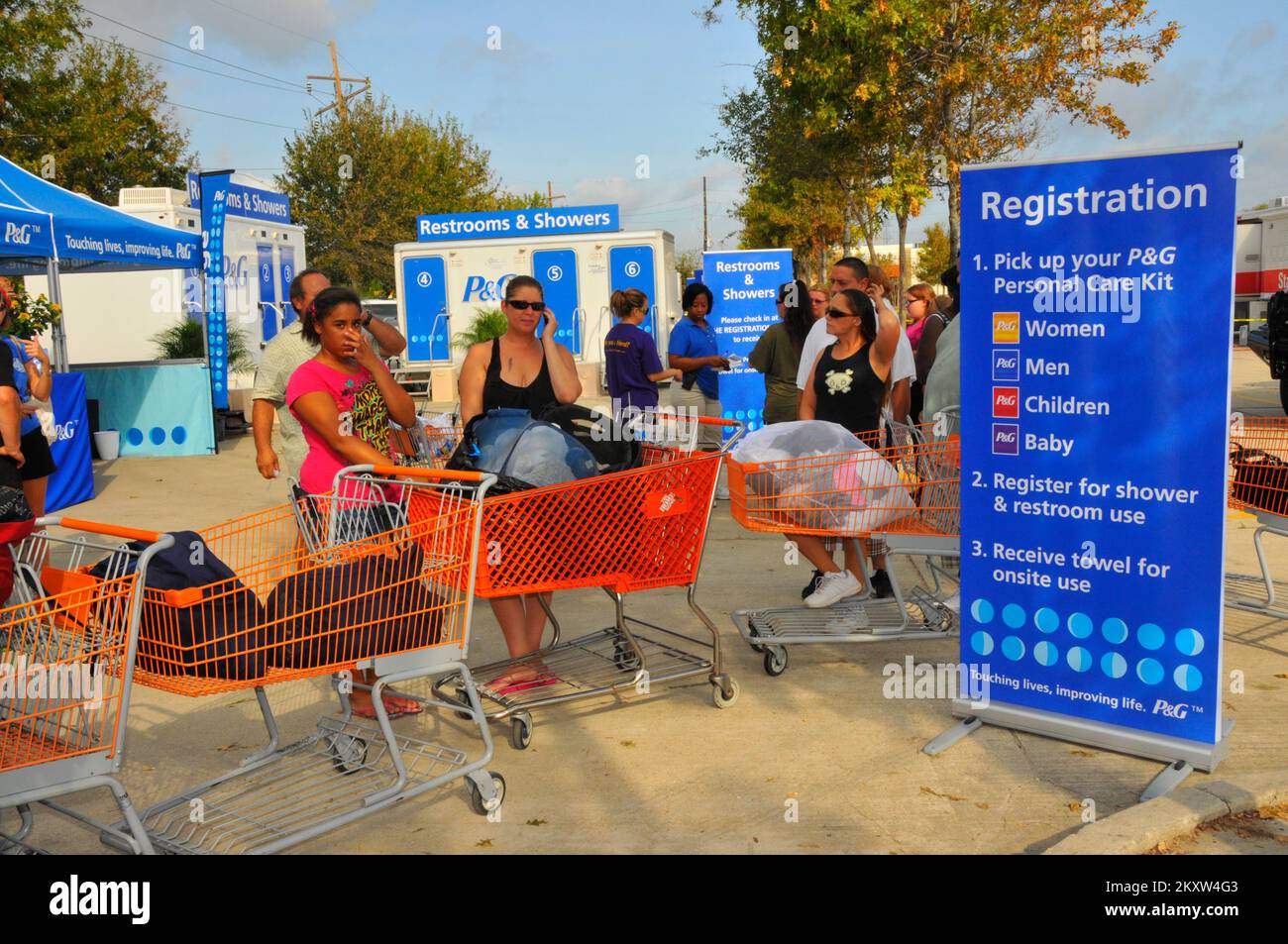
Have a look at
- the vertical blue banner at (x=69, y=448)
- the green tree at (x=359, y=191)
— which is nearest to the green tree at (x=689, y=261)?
the green tree at (x=359, y=191)

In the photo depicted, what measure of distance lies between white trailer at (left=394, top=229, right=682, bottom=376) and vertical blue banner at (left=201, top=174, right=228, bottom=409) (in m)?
7.05

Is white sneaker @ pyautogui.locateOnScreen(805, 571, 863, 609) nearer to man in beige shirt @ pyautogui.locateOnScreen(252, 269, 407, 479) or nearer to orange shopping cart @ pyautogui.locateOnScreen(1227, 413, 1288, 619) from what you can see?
orange shopping cart @ pyautogui.locateOnScreen(1227, 413, 1288, 619)

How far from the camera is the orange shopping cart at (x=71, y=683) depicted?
3.07 m

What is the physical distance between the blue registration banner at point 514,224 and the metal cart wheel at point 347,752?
19.3m

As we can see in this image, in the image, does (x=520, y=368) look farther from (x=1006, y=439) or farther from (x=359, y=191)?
(x=359, y=191)

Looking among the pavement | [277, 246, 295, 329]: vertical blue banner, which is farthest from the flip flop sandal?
[277, 246, 295, 329]: vertical blue banner

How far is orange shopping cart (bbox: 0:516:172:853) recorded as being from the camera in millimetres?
3066

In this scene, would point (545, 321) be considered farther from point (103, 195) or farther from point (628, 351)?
point (103, 195)

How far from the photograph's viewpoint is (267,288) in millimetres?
18203

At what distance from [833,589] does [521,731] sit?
209 cm

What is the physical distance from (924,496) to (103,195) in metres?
30.3

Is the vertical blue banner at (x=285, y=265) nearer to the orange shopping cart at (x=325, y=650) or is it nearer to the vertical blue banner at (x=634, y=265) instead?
the vertical blue banner at (x=634, y=265)

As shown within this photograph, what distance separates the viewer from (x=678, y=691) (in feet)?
17.3
